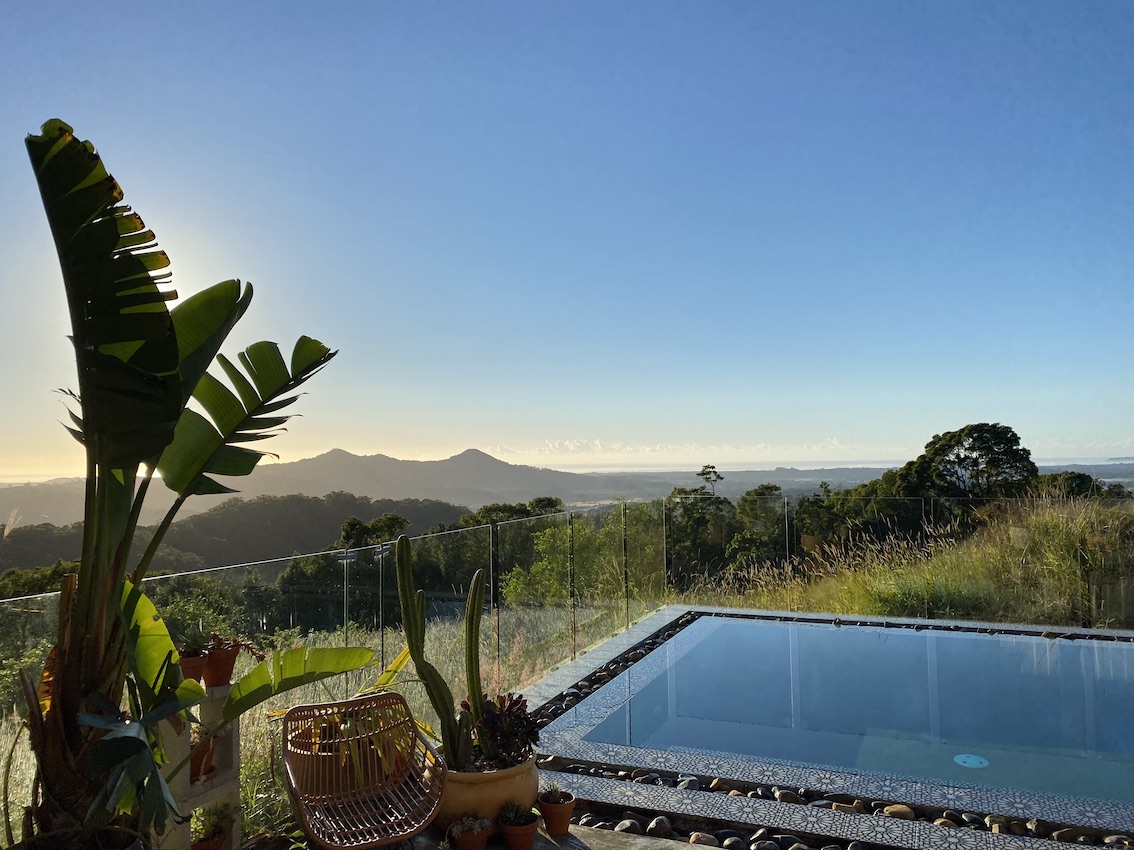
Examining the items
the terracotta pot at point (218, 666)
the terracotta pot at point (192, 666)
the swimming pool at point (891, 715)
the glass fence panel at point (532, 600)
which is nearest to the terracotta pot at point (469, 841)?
the terracotta pot at point (218, 666)

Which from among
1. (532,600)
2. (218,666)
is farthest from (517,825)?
(532,600)

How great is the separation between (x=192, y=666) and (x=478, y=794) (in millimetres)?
1399

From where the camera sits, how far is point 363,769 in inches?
138

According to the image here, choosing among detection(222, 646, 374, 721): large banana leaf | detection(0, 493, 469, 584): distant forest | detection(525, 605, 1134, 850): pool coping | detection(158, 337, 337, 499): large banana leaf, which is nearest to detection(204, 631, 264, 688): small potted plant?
detection(222, 646, 374, 721): large banana leaf

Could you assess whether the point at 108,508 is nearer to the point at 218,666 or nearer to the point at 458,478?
the point at 218,666

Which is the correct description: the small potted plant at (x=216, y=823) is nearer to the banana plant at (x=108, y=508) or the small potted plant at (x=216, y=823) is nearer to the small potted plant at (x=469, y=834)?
the banana plant at (x=108, y=508)

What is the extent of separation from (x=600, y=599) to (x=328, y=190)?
16.8 ft

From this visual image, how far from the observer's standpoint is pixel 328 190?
28.3ft

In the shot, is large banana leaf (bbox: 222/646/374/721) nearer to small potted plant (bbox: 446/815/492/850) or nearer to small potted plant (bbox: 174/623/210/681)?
small potted plant (bbox: 174/623/210/681)

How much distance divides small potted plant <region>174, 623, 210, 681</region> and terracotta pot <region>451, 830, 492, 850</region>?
1299 millimetres

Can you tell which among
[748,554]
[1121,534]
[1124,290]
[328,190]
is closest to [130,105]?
[328,190]

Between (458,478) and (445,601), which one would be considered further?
(458,478)

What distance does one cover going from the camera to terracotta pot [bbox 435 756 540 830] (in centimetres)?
372

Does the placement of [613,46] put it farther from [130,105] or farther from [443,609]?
[443,609]
